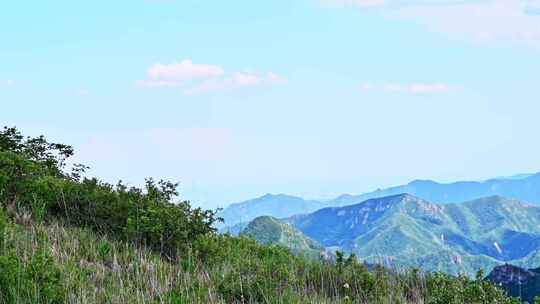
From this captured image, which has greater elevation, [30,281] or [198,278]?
[30,281]

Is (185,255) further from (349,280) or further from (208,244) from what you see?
(349,280)

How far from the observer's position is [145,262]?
949 cm

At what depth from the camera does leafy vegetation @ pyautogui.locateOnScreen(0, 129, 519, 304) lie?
7457 mm

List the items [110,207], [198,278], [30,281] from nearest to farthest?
[30,281] < [198,278] < [110,207]

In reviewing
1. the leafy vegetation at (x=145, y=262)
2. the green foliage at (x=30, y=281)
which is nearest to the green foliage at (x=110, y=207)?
the leafy vegetation at (x=145, y=262)

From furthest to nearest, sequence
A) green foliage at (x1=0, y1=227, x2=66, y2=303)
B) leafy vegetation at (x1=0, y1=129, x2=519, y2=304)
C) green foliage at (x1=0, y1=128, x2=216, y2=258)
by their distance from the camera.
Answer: green foliage at (x1=0, y1=128, x2=216, y2=258), leafy vegetation at (x1=0, y1=129, x2=519, y2=304), green foliage at (x1=0, y1=227, x2=66, y2=303)

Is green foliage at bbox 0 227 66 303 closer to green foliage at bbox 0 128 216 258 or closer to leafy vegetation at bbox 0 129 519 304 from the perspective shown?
leafy vegetation at bbox 0 129 519 304

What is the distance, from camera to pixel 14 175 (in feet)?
41.6

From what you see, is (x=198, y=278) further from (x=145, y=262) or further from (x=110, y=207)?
(x=110, y=207)

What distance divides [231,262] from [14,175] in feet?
16.5

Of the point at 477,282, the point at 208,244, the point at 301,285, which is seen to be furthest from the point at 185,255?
the point at 477,282

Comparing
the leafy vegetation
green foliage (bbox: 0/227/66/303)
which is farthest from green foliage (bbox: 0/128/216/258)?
green foliage (bbox: 0/227/66/303)

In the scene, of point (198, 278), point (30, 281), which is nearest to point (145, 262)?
point (198, 278)

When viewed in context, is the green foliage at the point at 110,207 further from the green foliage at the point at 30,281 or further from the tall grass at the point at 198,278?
the green foliage at the point at 30,281
